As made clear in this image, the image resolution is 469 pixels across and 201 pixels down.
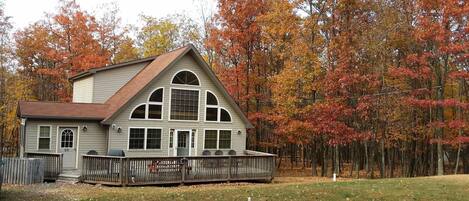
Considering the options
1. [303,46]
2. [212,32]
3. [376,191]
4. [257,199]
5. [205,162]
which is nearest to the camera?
[257,199]

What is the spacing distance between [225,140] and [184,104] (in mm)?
3047

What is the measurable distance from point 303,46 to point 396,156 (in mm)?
21815

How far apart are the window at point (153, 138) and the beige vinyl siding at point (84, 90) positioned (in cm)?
407

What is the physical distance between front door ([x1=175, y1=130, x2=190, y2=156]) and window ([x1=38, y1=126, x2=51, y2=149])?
6.16 meters

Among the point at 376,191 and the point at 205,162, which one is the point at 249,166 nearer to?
the point at 205,162

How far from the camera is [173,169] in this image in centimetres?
1830

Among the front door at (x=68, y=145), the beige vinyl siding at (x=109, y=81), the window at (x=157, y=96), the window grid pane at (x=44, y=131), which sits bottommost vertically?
the front door at (x=68, y=145)

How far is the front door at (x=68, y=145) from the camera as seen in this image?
2077 cm

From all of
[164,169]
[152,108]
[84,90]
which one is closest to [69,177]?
[164,169]

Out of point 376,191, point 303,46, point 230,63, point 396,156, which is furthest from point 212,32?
point 396,156

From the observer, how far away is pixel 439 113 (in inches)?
989

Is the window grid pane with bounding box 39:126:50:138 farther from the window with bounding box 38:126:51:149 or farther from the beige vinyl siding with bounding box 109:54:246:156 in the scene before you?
the beige vinyl siding with bounding box 109:54:246:156

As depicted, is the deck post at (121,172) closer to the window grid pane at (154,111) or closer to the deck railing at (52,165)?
the deck railing at (52,165)

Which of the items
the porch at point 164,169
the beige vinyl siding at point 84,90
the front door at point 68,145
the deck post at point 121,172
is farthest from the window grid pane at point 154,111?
the deck post at point 121,172
